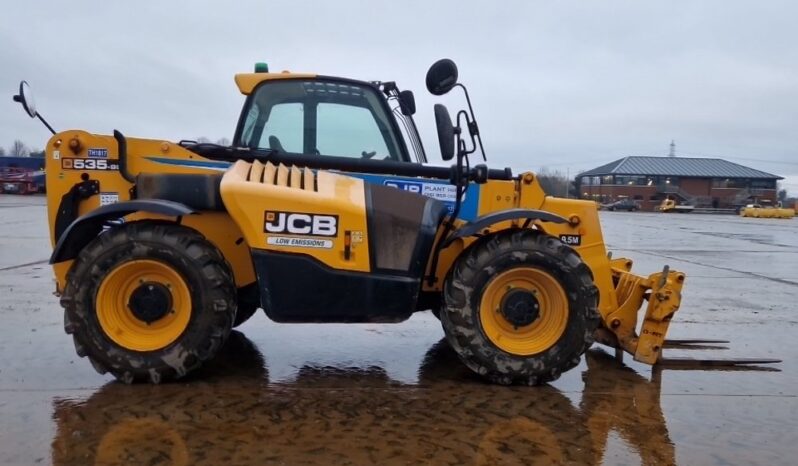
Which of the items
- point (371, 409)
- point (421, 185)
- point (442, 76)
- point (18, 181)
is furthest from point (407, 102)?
point (18, 181)

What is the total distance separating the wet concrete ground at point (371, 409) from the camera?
11.3ft

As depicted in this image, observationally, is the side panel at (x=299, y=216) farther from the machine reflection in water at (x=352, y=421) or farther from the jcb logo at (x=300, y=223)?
the machine reflection in water at (x=352, y=421)

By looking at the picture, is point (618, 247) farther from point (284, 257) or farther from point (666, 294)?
point (284, 257)

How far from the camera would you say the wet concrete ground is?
11.3 feet

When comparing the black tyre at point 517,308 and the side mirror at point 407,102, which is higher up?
the side mirror at point 407,102

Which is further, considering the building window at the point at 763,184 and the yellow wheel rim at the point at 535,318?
the building window at the point at 763,184

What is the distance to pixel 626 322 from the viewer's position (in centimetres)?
512

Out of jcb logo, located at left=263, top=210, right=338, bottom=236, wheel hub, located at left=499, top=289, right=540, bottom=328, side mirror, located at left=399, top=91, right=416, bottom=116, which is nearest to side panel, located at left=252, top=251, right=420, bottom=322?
jcb logo, located at left=263, top=210, right=338, bottom=236

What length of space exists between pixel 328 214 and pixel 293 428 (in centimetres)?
138

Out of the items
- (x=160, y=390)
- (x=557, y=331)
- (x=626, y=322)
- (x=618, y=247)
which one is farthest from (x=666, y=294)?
(x=618, y=247)

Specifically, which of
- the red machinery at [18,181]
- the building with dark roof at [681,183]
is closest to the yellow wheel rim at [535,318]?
the red machinery at [18,181]

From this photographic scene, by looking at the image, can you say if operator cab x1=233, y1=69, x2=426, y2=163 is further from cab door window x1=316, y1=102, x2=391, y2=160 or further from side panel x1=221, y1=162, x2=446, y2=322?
side panel x1=221, y1=162, x2=446, y2=322

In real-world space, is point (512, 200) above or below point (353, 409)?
above

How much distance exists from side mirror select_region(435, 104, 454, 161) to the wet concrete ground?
5.26 feet
